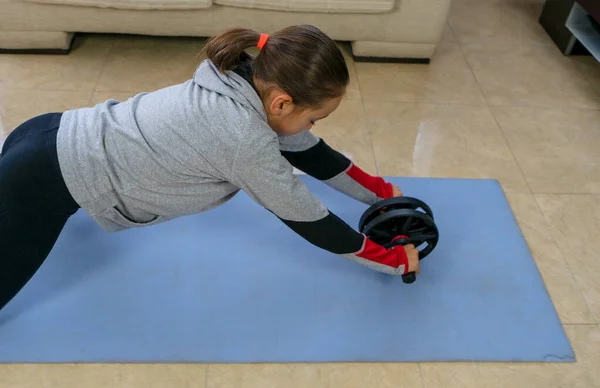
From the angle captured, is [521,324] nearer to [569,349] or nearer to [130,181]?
[569,349]

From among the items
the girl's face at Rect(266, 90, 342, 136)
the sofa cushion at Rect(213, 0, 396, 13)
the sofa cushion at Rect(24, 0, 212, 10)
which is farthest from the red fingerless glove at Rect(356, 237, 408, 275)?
the sofa cushion at Rect(24, 0, 212, 10)

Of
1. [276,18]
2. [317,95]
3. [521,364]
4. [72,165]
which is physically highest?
[317,95]

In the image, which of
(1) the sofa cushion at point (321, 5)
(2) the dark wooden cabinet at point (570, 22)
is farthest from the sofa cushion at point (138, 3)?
(2) the dark wooden cabinet at point (570, 22)

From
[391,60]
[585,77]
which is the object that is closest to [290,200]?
[391,60]

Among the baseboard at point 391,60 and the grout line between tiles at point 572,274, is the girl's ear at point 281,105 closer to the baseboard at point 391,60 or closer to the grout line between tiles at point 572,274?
the grout line between tiles at point 572,274

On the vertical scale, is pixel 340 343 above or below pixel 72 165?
below

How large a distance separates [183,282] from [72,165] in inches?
19.1

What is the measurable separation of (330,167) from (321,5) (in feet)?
3.12

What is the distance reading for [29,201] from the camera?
113 cm

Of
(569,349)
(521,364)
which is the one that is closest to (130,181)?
(521,364)

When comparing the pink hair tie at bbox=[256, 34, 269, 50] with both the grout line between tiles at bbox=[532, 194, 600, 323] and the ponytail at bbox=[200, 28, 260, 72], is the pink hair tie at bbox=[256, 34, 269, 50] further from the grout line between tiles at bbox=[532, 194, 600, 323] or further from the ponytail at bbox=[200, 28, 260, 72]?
the grout line between tiles at bbox=[532, 194, 600, 323]

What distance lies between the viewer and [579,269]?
1565mm

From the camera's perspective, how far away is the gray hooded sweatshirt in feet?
3.34

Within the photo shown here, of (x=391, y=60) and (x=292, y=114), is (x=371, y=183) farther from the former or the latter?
(x=391, y=60)
